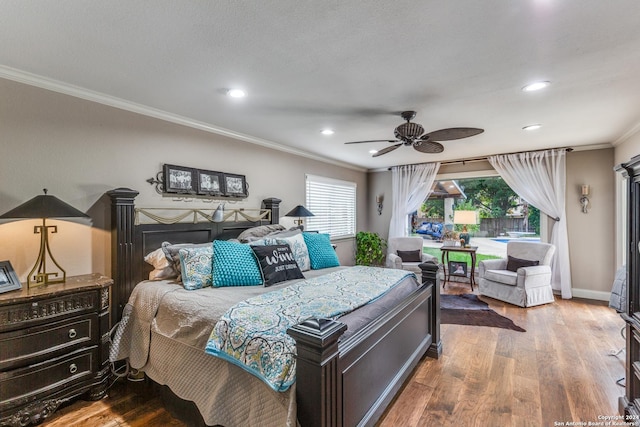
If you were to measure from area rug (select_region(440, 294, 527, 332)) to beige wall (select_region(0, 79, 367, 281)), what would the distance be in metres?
3.58

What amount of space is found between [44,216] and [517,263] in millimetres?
5690

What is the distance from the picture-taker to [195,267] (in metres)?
2.46

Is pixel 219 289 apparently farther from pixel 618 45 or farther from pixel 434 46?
pixel 618 45

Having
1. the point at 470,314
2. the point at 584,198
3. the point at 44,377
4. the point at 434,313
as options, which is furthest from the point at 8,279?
the point at 584,198

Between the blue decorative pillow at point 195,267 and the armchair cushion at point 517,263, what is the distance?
4.54 m

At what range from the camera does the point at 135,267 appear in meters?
2.72

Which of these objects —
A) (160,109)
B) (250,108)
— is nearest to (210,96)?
(250,108)

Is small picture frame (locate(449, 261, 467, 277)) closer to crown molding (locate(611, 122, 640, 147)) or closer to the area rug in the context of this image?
the area rug

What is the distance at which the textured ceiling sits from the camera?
1537 mm

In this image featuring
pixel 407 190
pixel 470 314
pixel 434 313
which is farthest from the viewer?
pixel 407 190

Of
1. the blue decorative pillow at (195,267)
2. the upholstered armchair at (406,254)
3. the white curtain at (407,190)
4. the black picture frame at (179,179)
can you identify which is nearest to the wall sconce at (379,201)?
the white curtain at (407,190)

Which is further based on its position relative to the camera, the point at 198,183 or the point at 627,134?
the point at 627,134

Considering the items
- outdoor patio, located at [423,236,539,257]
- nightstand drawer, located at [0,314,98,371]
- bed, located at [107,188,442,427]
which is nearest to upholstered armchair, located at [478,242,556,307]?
outdoor patio, located at [423,236,539,257]

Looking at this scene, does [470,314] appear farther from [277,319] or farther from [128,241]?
[128,241]
